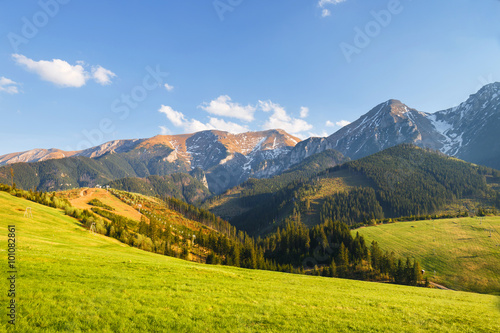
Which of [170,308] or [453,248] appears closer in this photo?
[170,308]

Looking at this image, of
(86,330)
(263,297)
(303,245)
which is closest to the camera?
(86,330)

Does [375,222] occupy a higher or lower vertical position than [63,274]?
higher

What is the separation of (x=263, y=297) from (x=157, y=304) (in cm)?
1014

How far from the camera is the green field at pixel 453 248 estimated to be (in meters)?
77.1

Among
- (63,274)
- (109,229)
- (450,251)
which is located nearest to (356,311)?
(63,274)

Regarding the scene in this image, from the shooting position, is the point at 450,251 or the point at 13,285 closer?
the point at 13,285

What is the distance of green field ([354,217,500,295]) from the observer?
77.1 m

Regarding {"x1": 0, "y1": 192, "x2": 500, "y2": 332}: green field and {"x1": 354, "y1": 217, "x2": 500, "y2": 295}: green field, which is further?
{"x1": 354, "y1": 217, "x2": 500, "y2": 295}: green field

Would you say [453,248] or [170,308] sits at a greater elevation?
[453,248]

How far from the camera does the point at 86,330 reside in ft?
37.6

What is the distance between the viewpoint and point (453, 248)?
96.0 meters

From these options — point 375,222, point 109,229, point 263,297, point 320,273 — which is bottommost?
point 320,273

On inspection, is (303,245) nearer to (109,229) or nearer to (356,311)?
(109,229)

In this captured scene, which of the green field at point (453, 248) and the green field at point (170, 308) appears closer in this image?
the green field at point (170, 308)
